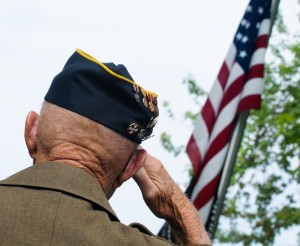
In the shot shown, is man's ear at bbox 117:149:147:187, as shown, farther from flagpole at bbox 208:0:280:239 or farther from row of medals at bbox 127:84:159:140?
flagpole at bbox 208:0:280:239

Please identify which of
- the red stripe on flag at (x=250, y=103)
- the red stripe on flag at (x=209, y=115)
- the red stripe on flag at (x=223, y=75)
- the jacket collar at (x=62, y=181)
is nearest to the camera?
the jacket collar at (x=62, y=181)

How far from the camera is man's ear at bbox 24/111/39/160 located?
9.98ft

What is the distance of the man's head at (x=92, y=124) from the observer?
2.96m

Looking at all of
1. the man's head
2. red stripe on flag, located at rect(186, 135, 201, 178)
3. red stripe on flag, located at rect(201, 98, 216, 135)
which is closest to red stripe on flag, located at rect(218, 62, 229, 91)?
red stripe on flag, located at rect(201, 98, 216, 135)

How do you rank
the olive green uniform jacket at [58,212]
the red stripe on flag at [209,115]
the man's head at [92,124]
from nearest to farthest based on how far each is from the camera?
the olive green uniform jacket at [58,212]
the man's head at [92,124]
the red stripe on flag at [209,115]

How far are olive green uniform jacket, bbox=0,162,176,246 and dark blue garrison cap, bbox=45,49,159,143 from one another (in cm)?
19

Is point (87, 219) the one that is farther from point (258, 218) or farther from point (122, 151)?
point (258, 218)

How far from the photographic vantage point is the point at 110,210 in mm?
2904

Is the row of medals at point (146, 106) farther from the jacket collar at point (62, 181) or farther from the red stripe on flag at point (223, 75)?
the red stripe on flag at point (223, 75)

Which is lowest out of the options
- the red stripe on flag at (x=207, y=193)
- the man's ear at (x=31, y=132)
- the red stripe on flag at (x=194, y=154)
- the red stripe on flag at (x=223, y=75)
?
the red stripe on flag at (x=207, y=193)

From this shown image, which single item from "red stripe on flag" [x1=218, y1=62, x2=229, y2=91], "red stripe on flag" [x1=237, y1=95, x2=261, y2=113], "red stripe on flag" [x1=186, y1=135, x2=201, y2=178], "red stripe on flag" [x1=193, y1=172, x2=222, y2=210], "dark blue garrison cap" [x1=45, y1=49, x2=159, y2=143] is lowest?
"red stripe on flag" [x1=193, y1=172, x2=222, y2=210]

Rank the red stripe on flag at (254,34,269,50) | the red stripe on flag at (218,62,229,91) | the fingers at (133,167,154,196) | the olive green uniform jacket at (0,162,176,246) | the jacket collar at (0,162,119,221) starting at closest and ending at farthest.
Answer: the olive green uniform jacket at (0,162,176,246)
the jacket collar at (0,162,119,221)
the fingers at (133,167,154,196)
the red stripe on flag at (218,62,229,91)
the red stripe on flag at (254,34,269,50)

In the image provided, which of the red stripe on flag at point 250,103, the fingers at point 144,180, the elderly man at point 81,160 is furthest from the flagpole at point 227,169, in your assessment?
the elderly man at point 81,160

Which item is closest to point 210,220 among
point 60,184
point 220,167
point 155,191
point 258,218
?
point 220,167
